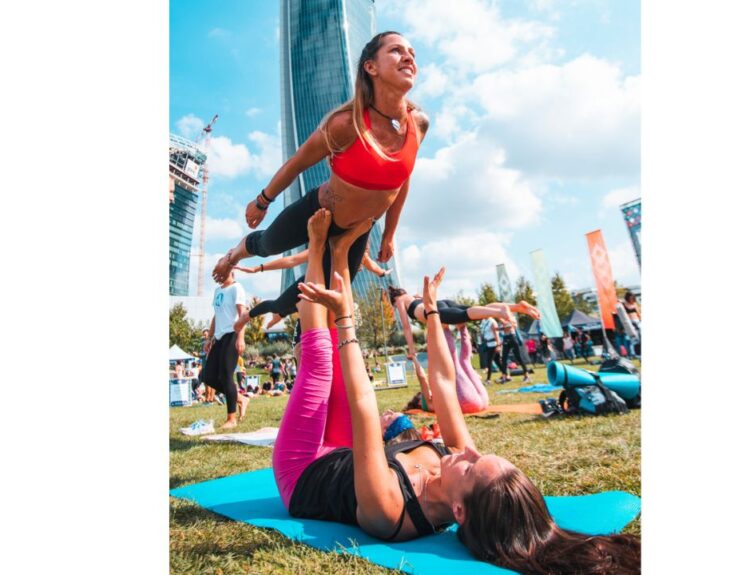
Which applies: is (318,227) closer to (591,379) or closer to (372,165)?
(372,165)

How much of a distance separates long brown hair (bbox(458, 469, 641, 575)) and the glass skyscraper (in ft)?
4.97

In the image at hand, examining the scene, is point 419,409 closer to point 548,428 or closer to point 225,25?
point 548,428

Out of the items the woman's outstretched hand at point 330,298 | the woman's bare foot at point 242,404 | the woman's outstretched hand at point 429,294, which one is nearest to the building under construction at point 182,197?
the woman's outstretched hand at point 330,298

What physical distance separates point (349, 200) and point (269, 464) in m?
2.04

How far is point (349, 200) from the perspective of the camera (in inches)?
85.2

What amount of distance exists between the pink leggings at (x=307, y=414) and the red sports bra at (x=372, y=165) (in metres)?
0.66

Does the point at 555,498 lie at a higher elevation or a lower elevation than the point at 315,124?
lower

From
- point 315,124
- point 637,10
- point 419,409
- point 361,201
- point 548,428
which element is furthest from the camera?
point 419,409

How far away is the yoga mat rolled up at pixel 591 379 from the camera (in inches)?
177

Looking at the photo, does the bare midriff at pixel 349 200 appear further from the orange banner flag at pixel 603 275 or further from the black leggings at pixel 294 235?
the orange banner flag at pixel 603 275
